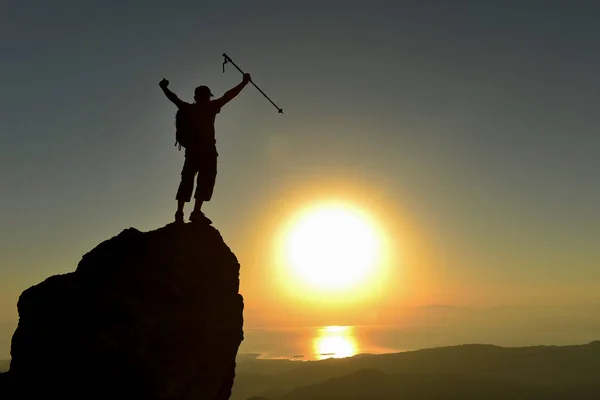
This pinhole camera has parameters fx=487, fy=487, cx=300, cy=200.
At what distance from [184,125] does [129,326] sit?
6.90 meters

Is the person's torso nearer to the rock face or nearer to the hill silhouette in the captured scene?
the rock face

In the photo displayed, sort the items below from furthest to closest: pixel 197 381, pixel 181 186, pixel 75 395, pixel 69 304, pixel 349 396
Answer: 1. pixel 349 396
2. pixel 181 186
3. pixel 197 381
4. pixel 69 304
5. pixel 75 395

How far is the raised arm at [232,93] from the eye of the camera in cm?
1695

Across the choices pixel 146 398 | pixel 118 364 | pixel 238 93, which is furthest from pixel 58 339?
pixel 238 93

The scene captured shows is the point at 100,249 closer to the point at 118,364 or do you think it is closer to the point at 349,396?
the point at 118,364

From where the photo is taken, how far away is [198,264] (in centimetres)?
1534

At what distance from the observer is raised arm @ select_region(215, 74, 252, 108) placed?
1695 cm

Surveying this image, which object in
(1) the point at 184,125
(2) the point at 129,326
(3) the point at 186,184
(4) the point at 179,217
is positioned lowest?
(2) the point at 129,326

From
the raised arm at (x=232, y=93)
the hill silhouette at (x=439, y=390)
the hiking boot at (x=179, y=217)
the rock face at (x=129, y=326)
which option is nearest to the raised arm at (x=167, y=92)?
the raised arm at (x=232, y=93)

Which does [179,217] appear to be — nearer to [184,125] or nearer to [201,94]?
[184,125]

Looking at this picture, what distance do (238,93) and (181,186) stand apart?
12.6 feet

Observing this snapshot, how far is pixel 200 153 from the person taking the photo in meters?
16.6

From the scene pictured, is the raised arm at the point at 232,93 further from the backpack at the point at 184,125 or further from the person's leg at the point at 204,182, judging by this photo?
the person's leg at the point at 204,182

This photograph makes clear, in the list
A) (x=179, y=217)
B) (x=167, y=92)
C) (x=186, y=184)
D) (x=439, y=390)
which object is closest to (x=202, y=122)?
(x=167, y=92)
